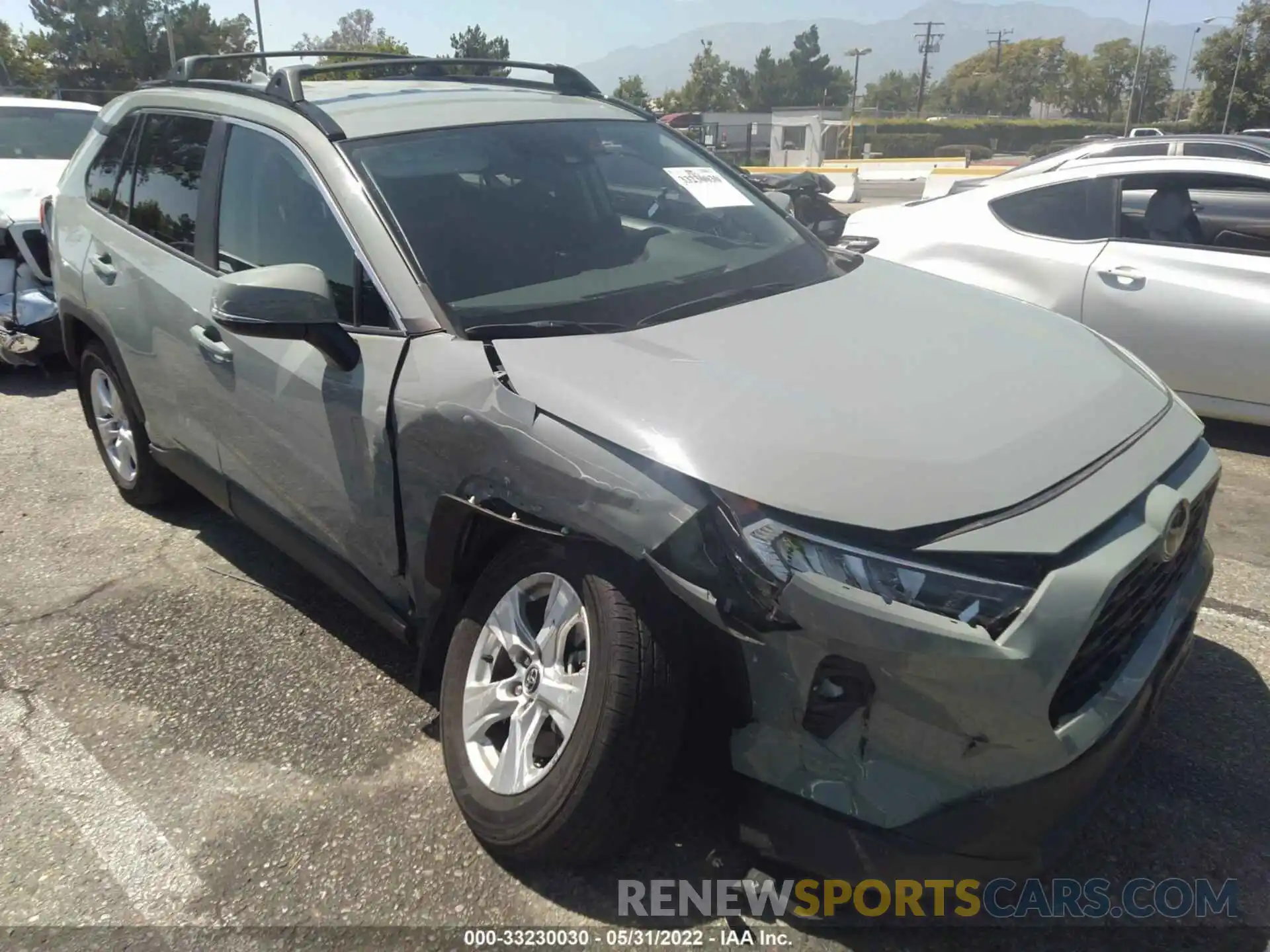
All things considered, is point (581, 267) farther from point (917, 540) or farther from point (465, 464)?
point (917, 540)

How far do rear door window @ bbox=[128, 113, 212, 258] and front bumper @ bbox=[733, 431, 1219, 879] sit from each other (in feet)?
8.57

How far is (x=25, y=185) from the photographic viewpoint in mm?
7004

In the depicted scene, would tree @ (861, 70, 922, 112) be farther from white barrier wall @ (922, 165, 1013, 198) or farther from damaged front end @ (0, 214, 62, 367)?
damaged front end @ (0, 214, 62, 367)

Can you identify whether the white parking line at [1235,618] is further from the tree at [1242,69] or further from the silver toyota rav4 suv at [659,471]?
the tree at [1242,69]

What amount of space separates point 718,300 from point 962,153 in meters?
61.6

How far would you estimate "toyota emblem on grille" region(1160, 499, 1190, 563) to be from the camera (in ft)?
6.86

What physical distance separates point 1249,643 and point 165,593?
3.91 meters

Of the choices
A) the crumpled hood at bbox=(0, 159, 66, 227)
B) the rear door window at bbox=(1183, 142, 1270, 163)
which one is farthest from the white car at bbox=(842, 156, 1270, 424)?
the crumpled hood at bbox=(0, 159, 66, 227)

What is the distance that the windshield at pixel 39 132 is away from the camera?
780 centimetres

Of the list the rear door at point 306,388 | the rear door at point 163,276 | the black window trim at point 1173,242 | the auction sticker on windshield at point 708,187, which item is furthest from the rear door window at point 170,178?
the black window trim at point 1173,242

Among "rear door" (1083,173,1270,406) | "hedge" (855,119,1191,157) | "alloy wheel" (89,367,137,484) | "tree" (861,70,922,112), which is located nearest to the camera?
"alloy wheel" (89,367,137,484)

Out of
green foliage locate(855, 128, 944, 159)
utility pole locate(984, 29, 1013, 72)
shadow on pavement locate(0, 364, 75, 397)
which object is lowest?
green foliage locate(855, 128, 944, 159)

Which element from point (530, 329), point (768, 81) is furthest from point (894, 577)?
point (768, 81)

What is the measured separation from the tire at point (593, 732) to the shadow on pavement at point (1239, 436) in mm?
4363
